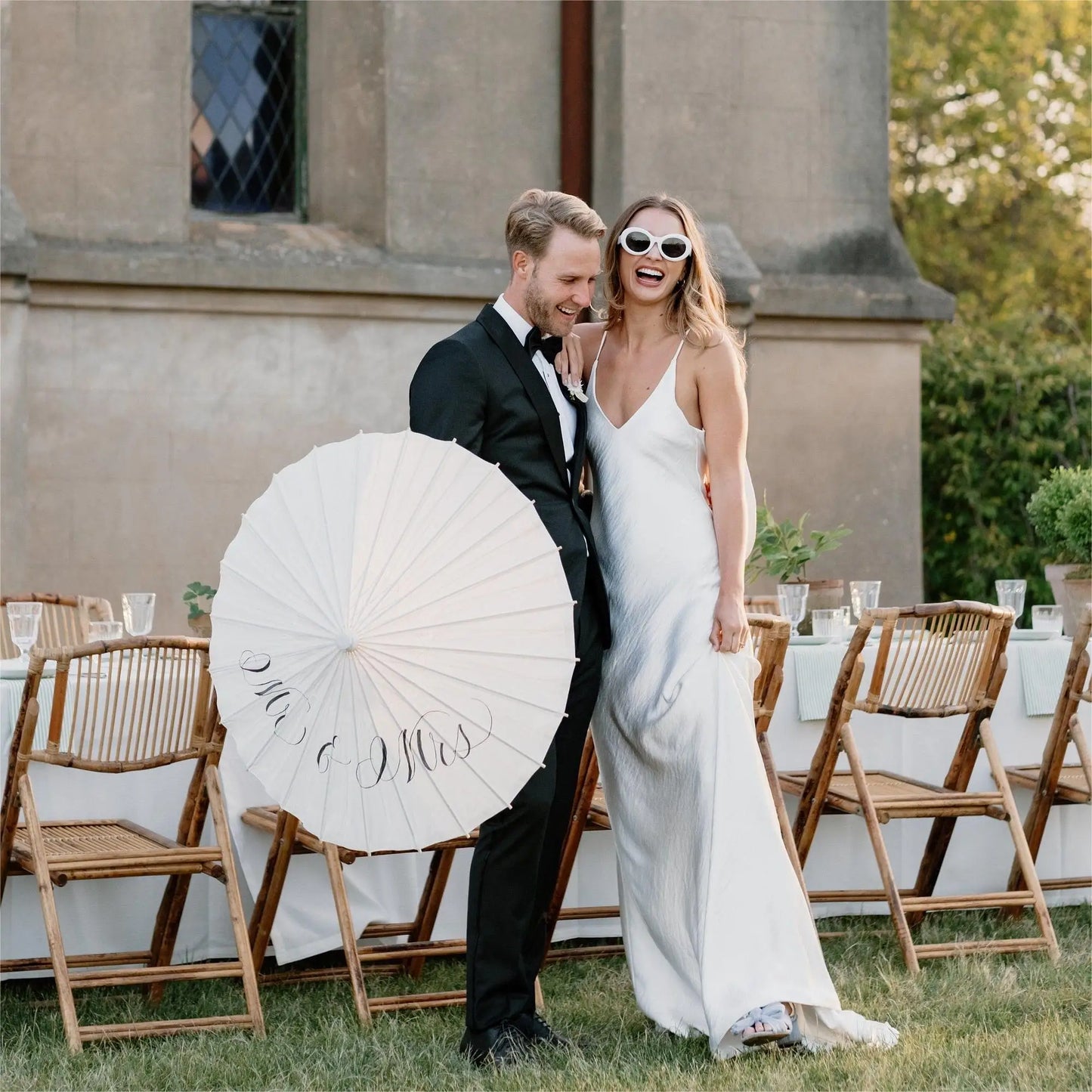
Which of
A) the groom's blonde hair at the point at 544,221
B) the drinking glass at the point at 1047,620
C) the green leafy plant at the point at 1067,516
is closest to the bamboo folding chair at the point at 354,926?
the groom's blonde hair at the point at 544,221

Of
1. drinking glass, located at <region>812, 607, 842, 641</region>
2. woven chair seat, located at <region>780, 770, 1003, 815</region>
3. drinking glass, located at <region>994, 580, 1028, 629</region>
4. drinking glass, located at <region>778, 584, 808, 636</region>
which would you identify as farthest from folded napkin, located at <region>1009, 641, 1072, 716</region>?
drinking glass, located at <region>778, 584, 808, 636</region>

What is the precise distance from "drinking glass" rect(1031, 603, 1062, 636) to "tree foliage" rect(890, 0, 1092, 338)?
13.6 m

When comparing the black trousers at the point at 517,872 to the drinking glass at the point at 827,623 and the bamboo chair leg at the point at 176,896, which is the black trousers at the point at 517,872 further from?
the drinking glass at the point at 827,623

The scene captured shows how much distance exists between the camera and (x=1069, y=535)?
620 cm

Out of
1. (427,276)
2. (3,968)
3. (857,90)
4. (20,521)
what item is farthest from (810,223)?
(3,968)

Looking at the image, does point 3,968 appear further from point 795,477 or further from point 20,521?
point 795,477

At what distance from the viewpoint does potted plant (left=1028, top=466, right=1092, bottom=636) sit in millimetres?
6160

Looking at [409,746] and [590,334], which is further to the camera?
[590,334]

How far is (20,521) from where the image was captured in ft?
26.4

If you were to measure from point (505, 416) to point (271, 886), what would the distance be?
1656 millimetres

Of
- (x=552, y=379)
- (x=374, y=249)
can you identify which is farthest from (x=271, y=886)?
(x=374, y=249)

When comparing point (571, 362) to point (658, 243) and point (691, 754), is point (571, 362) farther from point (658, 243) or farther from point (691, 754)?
point (691, 754)

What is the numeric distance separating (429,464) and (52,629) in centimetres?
350

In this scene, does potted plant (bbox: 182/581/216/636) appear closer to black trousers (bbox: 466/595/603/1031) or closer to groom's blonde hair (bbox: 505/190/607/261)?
black trousers (bbox: 466/595/603/1031)
